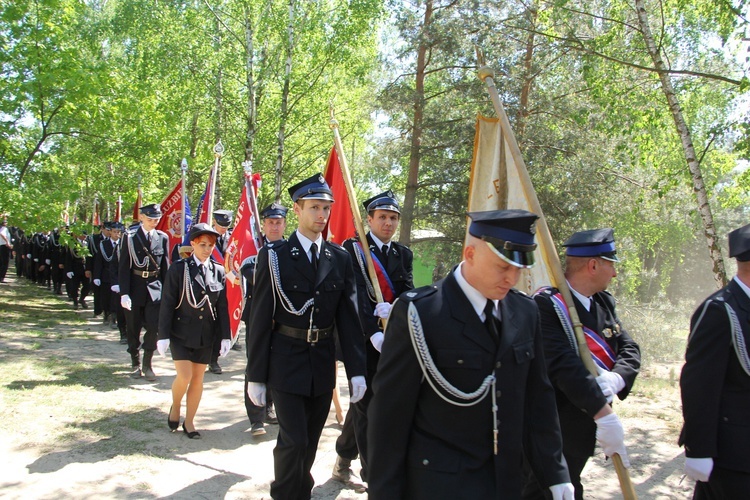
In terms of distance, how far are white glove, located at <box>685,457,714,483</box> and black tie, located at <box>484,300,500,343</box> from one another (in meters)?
1.57

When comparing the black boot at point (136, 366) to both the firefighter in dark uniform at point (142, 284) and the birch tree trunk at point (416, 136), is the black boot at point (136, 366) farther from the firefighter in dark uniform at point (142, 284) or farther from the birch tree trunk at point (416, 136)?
the birch tree trunk at point (416, 136)

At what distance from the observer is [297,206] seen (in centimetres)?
482

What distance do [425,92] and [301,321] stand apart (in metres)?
12.8

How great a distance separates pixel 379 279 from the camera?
5617 mm

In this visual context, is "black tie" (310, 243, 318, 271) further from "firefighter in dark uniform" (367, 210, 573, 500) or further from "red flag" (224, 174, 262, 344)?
"red flag" (224, 174, 262, 344)

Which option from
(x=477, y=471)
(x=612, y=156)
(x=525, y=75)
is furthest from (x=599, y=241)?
(x=612, y=156)

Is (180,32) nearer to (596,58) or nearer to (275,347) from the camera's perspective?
(596,58)

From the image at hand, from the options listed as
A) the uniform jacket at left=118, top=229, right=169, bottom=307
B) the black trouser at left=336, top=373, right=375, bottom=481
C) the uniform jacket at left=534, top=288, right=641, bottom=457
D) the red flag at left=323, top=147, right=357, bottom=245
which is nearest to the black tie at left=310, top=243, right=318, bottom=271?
the black trouser at left=336, top=373, right=375, bottom=481

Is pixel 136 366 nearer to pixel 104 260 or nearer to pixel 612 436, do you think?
pixel 104 260

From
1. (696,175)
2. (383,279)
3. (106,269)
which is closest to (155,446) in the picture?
(383,279)

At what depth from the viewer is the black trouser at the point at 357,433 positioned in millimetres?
4938

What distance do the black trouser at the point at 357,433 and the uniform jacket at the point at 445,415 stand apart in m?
2.28

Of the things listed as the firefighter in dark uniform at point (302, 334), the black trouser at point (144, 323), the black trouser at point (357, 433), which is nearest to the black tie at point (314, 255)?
the firefighter in dark uniform at point (302, 334)

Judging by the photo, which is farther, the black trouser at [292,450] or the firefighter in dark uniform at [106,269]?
the firefighter in dark uniform at [106,269]
